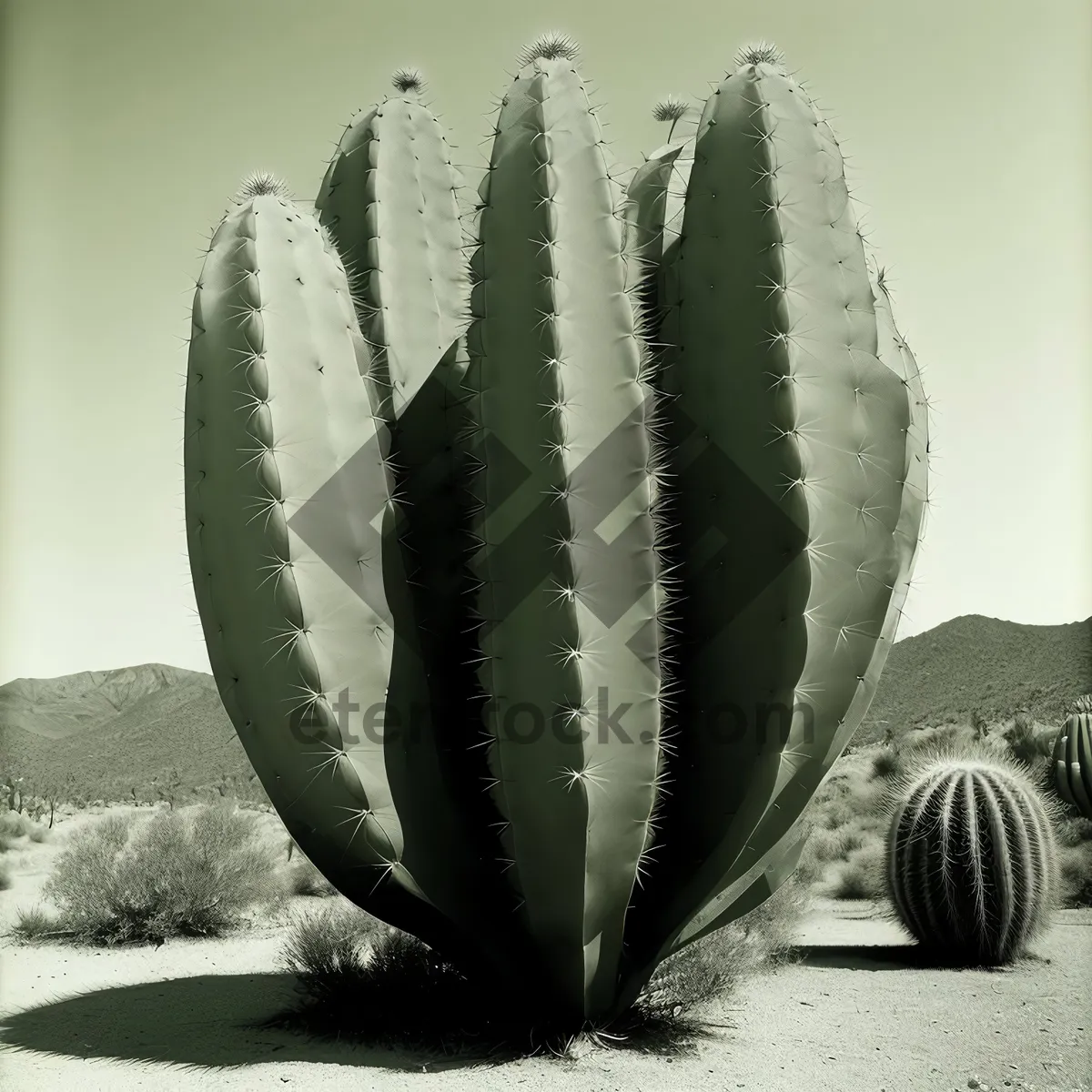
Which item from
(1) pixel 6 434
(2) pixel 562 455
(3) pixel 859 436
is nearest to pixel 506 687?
(2) pixel 562 455

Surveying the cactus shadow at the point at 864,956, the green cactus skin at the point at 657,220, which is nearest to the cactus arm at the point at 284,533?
the green cactus skin at the point at 657,220

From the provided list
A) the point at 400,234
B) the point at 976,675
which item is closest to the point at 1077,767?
the point at 400,234

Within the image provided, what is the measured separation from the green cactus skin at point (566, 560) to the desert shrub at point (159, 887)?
4.91 metres

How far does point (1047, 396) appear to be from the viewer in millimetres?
8875

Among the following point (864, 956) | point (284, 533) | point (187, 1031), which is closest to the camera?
point (284, 533)

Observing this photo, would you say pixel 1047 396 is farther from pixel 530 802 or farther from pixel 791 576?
pixel 530 802

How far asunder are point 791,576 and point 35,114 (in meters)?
5.49

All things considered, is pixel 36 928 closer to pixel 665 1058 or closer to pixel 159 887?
pixel 159 887

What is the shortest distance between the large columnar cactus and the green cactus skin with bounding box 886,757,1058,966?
270 centimetres

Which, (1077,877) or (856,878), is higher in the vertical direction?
(1077,877)

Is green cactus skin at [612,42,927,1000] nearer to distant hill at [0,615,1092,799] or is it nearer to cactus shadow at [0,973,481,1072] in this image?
cactus shadow at [0,973,481,1072]

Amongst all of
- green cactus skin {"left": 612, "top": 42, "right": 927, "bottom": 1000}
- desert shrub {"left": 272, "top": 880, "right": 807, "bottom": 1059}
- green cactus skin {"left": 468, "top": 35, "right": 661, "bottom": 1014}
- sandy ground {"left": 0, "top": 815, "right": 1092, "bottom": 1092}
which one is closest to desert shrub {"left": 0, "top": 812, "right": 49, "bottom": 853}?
sandy ground {"left": 0, "top": 815, "right": 1092, "bottom": 1092}

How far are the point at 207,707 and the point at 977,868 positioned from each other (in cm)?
2442

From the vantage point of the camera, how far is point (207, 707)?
28.0 m
